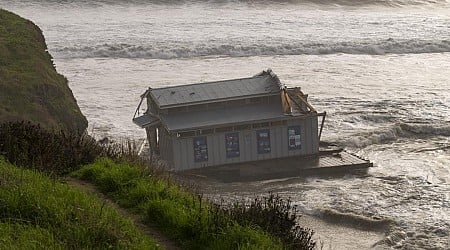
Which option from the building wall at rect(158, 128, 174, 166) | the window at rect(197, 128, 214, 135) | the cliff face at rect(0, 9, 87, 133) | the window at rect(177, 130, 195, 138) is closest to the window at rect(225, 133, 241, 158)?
the window at rect(197, 128, 214, 135)

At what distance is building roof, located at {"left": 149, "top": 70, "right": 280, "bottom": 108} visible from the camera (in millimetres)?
22938

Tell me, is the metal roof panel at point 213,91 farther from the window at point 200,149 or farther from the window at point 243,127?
the window at point 200,149

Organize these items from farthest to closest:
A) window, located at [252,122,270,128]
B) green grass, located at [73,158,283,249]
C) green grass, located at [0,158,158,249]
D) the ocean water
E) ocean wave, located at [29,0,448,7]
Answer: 1. ocean wave, located at [29,0,448,7]
2. window, located at [252,122,270,128]
3. the ocean water
4. green grass, located at [73,158,283,249]
5. green grass, located at [0,158,158,249]

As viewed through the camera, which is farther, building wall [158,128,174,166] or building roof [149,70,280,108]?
building roof [149,70,280,108]

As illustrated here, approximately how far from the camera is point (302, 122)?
23391mm

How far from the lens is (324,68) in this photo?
1626 inches

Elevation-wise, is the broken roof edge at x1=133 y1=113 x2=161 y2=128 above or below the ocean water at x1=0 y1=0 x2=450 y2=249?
above

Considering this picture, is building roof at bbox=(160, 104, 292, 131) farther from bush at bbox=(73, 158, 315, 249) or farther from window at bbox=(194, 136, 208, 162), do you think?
bush at bbox=(73, 158, 315, 249)

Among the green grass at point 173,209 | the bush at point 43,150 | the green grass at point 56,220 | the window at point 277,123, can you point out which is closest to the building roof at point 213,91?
the window at point 277,123

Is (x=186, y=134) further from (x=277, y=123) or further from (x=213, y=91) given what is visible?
(x=277, y=123)

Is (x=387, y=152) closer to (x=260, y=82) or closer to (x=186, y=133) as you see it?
(x=260, y=82)

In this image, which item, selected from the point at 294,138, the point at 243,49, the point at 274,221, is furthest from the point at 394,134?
the point at 243,49

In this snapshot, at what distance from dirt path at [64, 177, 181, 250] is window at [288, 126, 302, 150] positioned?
1347cm

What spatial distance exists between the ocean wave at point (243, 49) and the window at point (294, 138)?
73.1ft
